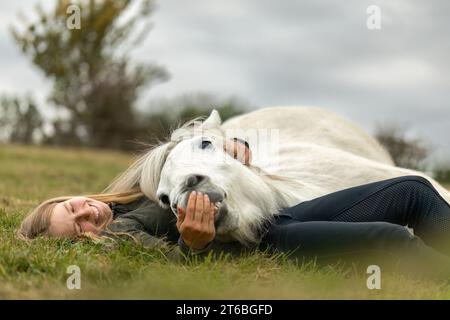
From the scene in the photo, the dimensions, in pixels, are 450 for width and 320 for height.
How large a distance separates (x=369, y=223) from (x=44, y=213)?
1.98 m

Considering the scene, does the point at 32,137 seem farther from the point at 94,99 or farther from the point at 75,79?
the point at 75,79

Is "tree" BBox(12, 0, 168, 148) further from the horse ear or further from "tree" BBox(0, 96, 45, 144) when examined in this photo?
the horse ear

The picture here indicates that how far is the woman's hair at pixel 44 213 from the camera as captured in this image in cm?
402

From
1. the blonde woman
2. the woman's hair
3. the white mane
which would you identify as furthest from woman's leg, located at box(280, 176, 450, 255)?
the woman's hair

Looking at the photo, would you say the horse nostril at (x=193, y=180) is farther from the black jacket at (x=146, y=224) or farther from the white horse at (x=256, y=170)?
the black jacket at (x=146, y=224)

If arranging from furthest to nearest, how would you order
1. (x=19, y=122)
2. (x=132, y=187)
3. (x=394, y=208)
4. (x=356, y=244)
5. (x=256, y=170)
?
(x=19, y=122)
(x=132, y=187)
(x=256, y=170)
(x=394, y=208)
(x=356, y=244)

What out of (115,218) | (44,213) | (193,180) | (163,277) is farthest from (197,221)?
(44,213)

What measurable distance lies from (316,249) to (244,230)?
0.40 m

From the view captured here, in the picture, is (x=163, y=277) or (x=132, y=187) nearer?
(x=163, y=277)

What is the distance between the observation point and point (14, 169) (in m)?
11.1

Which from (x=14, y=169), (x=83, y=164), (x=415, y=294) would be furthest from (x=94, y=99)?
(x=415, y=294)

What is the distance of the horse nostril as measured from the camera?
317cm

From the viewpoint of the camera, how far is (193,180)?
3.17 meters

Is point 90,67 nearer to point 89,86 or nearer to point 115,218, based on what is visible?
point 89,86
